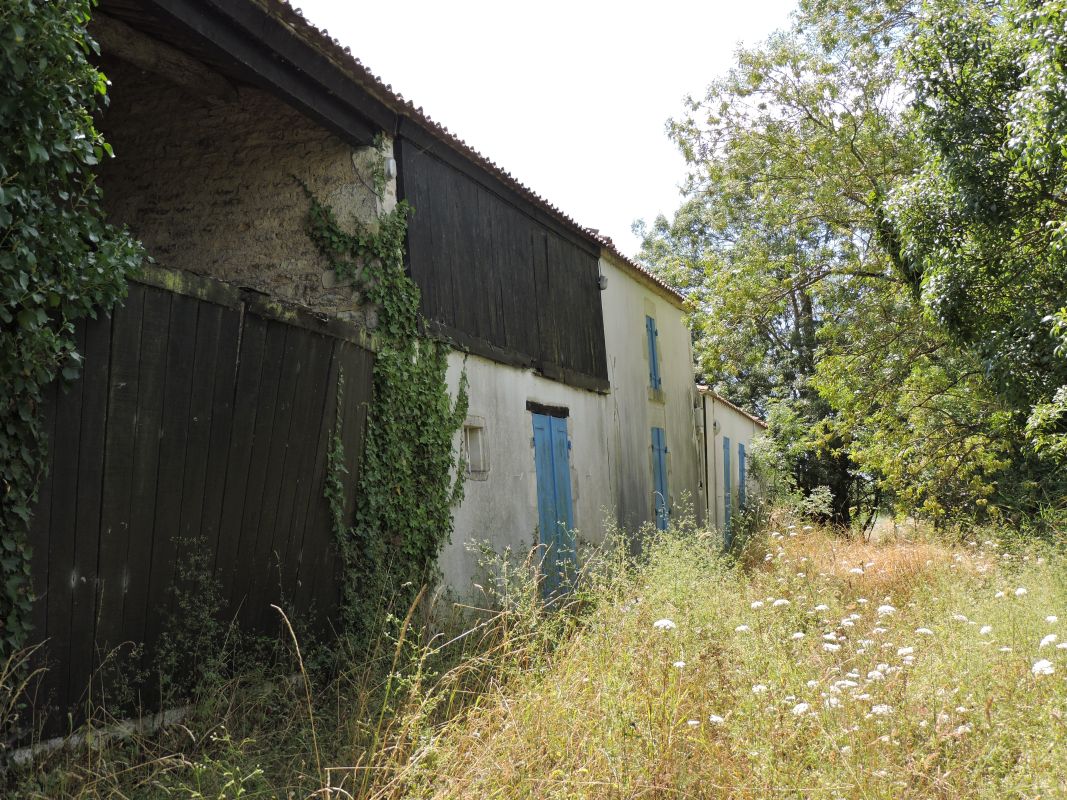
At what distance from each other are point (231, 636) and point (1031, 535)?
33.4 ft

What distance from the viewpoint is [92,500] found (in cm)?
412

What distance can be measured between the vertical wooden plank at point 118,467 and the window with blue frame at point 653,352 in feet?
35.5

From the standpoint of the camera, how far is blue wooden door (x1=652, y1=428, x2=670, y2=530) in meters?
14.0

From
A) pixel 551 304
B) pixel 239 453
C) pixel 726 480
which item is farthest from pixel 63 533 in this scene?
pixel 726 480

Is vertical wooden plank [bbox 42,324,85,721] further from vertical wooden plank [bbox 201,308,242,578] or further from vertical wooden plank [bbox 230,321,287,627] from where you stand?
vertical wooden plank [bbox 230,321,287,627]

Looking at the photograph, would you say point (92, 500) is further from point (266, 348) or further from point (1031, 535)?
point (1031, 535)

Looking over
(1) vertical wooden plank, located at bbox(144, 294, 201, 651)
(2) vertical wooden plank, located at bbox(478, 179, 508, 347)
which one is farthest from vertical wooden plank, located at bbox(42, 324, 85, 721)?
(2) vertical wooden plank, located at bbox(478, 179, 508, 347)

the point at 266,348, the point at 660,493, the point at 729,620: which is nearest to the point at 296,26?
the point at 266,348

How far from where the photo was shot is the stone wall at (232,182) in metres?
7.27

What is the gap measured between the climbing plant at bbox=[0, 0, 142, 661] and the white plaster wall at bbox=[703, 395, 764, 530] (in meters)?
13.7

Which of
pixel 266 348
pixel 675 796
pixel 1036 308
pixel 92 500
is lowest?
pixel 675 796

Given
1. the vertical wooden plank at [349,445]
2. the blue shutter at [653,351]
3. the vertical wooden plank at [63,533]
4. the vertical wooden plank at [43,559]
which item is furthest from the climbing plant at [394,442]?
the blue shutter at [653,351]

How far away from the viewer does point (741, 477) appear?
2216 centimetres

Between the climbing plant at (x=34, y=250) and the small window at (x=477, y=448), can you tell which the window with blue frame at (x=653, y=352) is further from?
the climbing plant at (x=34, y=250)
